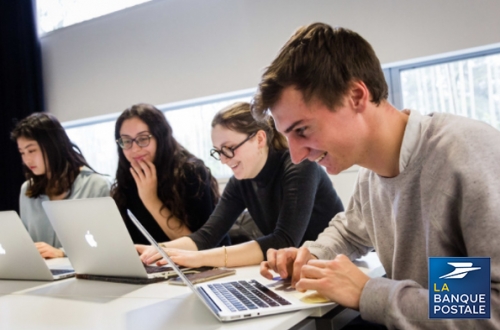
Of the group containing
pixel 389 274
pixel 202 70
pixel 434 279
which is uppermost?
pixel 202 70

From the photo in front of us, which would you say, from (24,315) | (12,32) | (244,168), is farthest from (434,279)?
(12,32)

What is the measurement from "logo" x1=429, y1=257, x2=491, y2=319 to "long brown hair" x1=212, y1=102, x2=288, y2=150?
1051 mm

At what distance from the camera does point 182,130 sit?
13.2 feet

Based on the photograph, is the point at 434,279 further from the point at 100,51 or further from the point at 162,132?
the point at 100,51

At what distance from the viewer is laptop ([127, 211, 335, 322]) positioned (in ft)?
3.04

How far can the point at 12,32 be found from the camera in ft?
14.8

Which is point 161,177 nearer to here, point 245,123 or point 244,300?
point 245,123

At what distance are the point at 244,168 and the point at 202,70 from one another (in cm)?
199

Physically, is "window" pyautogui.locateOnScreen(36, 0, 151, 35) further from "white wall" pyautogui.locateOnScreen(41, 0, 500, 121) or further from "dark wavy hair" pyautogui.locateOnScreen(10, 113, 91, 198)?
"dark wavy hair" pyautogui.locateOnScreen(10, 113, 91, 198)

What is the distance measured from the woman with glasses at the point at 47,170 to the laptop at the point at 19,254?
947 mm

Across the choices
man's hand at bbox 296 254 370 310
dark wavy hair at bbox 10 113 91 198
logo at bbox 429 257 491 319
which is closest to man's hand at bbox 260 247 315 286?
man's hand at bbox 296 254 370 310

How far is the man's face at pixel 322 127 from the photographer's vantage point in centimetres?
106

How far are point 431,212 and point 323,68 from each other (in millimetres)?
366

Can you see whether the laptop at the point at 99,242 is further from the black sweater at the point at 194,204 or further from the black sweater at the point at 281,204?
the black sweater at the point at 194,204
